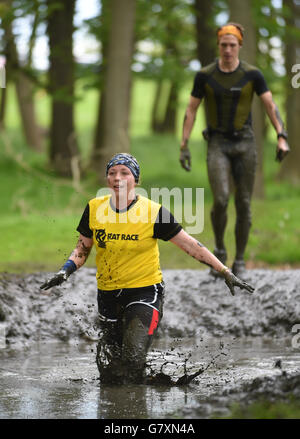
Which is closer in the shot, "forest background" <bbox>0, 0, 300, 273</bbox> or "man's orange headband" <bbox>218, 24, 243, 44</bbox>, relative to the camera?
"man's orange headband" <bbox>218, 24, 243, 44</bbox>

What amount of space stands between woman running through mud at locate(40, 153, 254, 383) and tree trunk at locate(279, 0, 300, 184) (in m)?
18.2

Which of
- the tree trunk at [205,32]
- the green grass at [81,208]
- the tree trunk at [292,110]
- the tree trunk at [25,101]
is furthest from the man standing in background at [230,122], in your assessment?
the tree trunk at [25,101]

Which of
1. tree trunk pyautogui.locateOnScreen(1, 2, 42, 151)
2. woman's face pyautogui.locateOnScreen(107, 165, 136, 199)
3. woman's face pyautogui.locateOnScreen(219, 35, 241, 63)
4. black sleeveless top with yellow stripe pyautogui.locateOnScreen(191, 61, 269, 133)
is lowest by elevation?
woman's face pyautogui.locateOnScreen(107, 165, 136, 199)

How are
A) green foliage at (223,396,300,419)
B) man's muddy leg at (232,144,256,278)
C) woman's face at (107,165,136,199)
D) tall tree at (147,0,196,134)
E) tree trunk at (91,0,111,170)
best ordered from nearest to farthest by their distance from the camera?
green foliage at (223,396,300,419) → woman's face at (107,165,136,199) → man's muddy leg at (232,144,256,278) → tree trunk at (91,0,111,170) → tall tree at (147,0,196,134)

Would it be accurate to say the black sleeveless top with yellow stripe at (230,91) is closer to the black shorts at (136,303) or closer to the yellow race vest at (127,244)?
the yellow race vest at (127,244)

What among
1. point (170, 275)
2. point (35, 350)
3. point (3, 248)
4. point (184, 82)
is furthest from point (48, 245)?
point (184, 82)

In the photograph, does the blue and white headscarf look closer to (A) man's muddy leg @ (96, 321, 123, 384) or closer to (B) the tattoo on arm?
(B) the tattoo on arm

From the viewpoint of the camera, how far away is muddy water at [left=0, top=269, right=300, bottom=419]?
5.14 m

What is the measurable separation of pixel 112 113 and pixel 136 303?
13.2m

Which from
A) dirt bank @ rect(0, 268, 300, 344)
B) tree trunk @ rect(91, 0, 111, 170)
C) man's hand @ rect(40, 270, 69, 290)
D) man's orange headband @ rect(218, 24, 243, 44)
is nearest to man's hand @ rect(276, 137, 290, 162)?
man's orange headband @ rect(218, 24, 243, 44)

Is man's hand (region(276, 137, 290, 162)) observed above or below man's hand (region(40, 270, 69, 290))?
above

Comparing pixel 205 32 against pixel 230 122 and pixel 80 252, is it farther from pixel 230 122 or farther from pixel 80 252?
pixel 80 252

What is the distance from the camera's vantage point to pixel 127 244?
5.70m

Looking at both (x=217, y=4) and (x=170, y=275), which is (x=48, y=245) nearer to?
(x=170, y=275)
